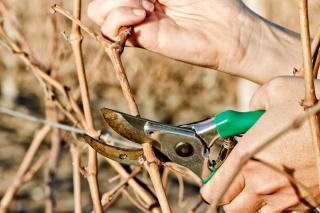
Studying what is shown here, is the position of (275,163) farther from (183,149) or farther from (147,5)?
(147,5)

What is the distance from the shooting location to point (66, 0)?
18.3 ft

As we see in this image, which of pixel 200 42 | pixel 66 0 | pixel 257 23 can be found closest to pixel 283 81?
pixel 200 42

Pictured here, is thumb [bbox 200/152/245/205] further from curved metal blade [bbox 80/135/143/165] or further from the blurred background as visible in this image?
the blurred background

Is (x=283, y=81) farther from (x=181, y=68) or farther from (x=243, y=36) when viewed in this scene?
(x=181, y=68)

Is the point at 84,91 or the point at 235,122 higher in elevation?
the point at 84,91

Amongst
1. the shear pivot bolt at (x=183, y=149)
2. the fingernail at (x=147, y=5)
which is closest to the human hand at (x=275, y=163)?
the shear pivot bolt at (x=183, y=149)

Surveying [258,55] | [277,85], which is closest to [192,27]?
[258,55]

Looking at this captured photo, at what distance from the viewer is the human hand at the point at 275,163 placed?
136 cm

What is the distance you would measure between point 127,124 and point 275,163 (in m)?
0.31

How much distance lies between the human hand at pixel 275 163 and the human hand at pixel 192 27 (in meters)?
0.34

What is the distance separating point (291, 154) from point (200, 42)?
1.78 feet

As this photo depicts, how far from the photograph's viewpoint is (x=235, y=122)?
60.7 inches

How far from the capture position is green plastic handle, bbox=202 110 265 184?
1.53m

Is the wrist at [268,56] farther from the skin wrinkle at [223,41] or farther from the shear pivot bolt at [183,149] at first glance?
the shear pivot bolt at [183,149]
